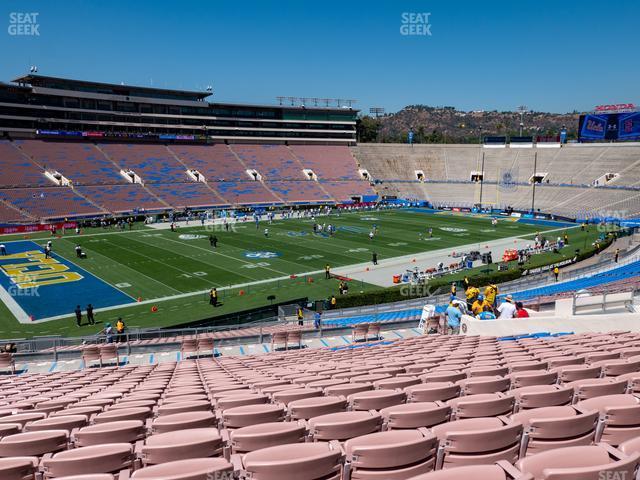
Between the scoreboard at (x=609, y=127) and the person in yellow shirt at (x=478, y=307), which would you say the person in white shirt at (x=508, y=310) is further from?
the scoreboard at (x=609, y=127)

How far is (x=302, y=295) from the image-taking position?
2989cm

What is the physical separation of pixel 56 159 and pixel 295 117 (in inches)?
1682

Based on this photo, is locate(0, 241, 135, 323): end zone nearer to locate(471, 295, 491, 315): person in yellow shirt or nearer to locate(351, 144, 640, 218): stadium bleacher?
locate(471, 295, 491, 315): person in yellow shirt

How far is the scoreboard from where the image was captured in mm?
71250

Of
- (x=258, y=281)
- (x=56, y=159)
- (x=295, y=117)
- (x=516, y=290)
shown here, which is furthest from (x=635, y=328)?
(x=295, y=117)

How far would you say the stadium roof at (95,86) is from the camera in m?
71.6

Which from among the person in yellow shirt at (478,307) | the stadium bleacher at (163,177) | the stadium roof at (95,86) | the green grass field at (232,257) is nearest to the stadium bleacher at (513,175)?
the stadium bleacher at (163,177)

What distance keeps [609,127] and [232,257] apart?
205 ft

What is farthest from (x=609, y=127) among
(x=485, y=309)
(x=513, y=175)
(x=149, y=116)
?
(x=485, y=309)

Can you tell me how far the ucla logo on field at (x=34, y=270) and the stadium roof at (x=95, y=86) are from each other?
4162 cm

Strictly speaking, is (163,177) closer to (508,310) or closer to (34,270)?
(34,270)

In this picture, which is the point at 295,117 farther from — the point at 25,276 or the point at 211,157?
the point at 25,276

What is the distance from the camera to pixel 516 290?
95.7ft

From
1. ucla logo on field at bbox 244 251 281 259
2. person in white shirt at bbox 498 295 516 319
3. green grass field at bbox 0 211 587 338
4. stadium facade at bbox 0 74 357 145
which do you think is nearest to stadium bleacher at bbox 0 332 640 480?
person in white shirt at bbox 498 295 516 319
